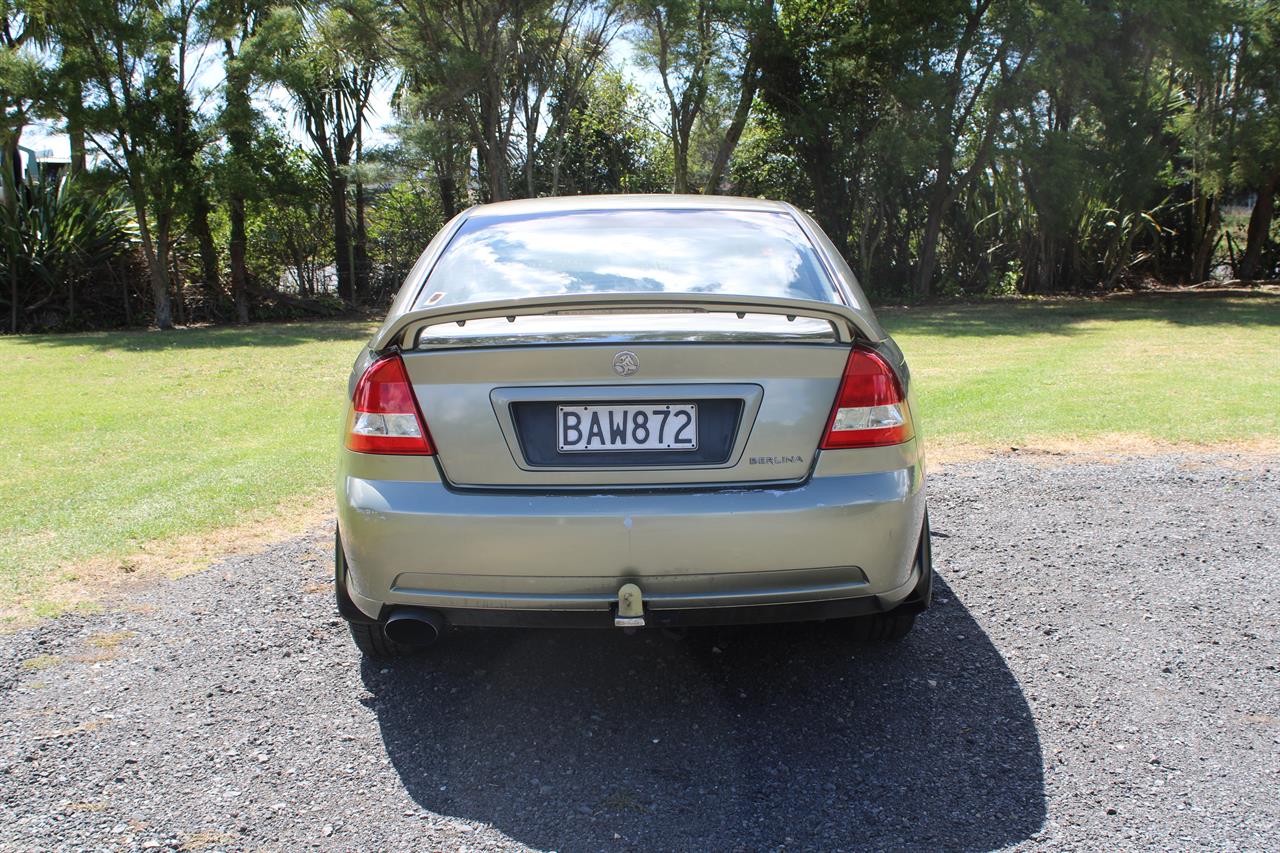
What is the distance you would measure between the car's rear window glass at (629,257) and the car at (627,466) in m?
0.24

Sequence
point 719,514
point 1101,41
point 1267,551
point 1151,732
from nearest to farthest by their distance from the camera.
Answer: point 719,514 < point 1151,732 < point 1267,551 < point 1101,41

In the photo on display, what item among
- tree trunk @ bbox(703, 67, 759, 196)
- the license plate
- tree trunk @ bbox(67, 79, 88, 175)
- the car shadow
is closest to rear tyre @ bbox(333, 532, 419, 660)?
the car shadow

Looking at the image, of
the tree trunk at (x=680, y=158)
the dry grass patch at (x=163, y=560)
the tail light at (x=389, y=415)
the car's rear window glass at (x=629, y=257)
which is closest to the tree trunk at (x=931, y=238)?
the tree trunk at (x=680, y=158)

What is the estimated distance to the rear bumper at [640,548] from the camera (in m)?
2.59

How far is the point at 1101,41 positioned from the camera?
699 inches

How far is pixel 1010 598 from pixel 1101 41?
17204 mm

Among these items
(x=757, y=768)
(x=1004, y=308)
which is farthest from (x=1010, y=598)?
(x=1004, y=308)

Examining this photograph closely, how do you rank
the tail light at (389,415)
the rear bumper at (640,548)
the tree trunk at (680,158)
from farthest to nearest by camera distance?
the tree trunk at (680,158) → the tail light at (389,415) → the rear bumper at (640,548)

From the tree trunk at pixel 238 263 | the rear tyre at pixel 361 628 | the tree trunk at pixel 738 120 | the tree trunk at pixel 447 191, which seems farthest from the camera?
the tree trunk at pixel 447 191

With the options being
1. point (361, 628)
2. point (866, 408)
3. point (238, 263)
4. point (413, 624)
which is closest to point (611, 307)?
point (866, 408)

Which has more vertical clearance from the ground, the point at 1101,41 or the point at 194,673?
the point at 1101,41

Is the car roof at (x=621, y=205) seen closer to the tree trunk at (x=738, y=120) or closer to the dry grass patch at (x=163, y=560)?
the dry grass patch at (x=163, y=560)

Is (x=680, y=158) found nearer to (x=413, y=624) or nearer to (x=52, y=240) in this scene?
(x=52, y=240)

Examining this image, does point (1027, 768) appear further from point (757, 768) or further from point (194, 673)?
point (194, 673)
